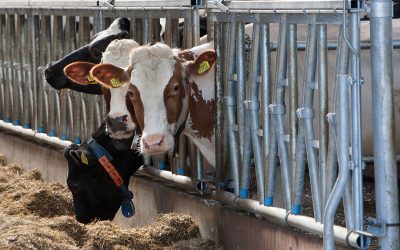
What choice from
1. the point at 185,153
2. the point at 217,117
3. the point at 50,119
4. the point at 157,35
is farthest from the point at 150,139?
the point at 50,119

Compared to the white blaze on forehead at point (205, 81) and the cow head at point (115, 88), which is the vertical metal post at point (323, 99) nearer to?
the white blaze on forehead at point (205, 81)

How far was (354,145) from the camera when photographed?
6.26 m

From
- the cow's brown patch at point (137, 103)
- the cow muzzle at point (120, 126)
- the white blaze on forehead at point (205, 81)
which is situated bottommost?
the cow muzzle at point (120, 126)

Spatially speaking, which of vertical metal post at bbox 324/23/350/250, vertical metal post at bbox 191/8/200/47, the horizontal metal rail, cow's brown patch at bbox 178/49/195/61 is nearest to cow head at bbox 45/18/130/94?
the horizontal metal rail

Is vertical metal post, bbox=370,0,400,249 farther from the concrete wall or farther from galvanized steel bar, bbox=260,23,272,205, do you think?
galvanized steel bar, bbox=260,23,272,205

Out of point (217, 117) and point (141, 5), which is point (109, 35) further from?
point (217, 117)

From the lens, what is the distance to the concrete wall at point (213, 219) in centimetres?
718

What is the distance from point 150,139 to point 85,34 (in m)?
3.43

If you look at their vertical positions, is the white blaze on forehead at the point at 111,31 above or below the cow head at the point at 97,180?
above

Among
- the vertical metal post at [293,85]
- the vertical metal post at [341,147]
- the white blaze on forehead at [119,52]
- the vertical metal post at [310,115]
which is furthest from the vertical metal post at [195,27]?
the vertical metal post at [341,147]

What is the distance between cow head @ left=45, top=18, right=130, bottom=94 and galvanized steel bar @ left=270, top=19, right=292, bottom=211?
9.46ft

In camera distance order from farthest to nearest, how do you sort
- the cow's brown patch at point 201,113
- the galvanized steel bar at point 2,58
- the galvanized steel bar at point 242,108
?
the galvanized steel bar at point 2,58, the cow's brown patch at point 201,113, the galvanized steel bar at point 242,108

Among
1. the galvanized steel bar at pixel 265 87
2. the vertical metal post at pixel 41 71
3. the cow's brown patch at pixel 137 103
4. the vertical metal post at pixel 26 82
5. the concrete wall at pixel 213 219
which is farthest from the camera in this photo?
the vertical metal post at pixel 26 82

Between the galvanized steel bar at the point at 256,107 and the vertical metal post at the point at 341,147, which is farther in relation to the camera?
the galvanized steel bar at the point at 256,107
